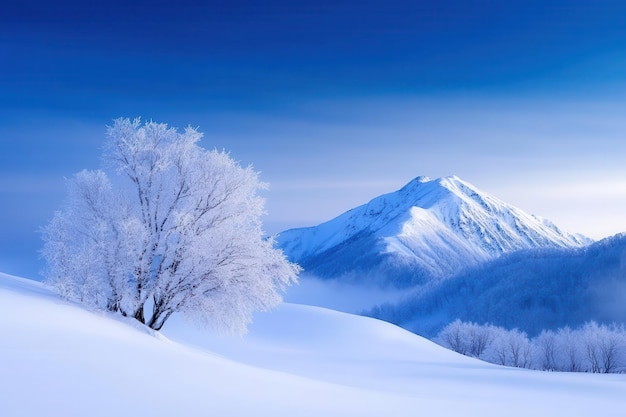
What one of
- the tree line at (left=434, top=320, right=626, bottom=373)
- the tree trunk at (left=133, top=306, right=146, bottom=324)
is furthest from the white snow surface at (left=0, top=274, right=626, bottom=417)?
the tree line at (left=434, top=320, right=626, bottom=373)

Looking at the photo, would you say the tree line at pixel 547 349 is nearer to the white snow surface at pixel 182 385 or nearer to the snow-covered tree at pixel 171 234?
the white snow surface at pixel 182 385

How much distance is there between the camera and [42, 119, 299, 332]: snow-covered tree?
19.0 meters

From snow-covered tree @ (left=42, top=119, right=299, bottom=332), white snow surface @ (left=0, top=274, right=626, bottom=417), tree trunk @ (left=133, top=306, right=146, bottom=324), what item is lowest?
white snow surface @ (left=0, top=274, right=626, bottom=417)

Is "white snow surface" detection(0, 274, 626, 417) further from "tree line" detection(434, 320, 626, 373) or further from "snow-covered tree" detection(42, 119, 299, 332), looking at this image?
"tree line" detection(434, 320, 626, 373)

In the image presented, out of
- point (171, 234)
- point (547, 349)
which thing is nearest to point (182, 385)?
point (171, 234)

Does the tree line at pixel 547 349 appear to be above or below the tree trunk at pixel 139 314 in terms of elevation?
above

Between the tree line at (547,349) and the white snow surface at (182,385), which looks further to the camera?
the tree line at (547,349)

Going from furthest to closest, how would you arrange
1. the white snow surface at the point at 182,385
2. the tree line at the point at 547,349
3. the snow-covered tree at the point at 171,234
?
the tree line at the point at 547,349
the snow-covered tree at the point at 171,234
the white snow surface at the point at 182,385

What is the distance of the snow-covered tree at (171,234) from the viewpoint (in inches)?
749

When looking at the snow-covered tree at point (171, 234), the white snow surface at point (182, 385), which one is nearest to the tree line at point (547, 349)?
the white snow surface at point (182, 385)

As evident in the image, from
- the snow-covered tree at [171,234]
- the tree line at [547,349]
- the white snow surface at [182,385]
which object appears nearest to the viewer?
the white snow surface at [182,385]

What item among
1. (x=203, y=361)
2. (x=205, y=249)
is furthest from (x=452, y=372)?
(x=203, y=361)

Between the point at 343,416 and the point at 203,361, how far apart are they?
405cm

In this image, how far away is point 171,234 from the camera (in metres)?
20.1
